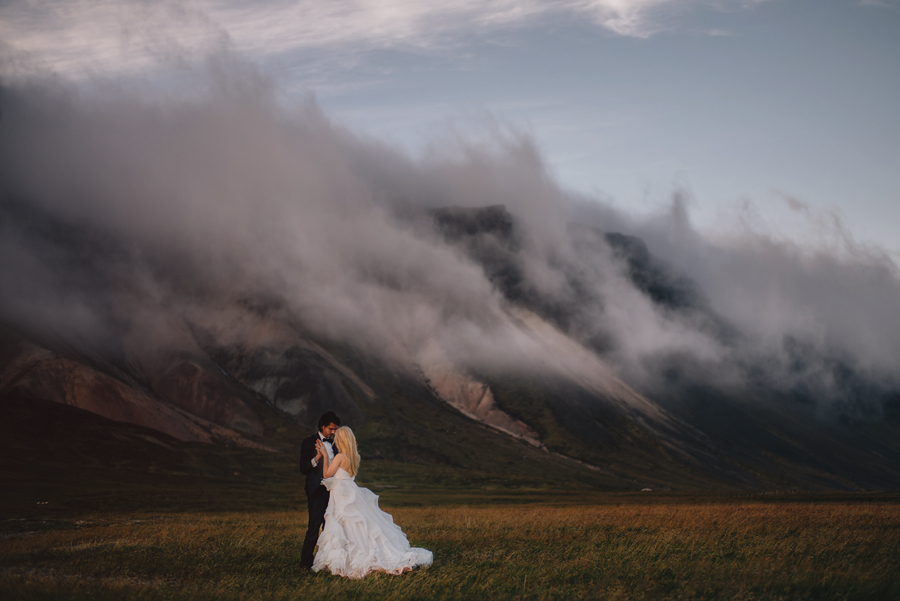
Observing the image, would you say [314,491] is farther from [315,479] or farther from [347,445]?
[347,445]

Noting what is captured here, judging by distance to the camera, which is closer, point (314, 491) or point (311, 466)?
point (311, 466)

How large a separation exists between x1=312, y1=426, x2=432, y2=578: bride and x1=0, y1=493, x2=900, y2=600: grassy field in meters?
0.53

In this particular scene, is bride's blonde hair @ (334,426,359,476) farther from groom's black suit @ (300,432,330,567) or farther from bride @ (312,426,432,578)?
groom's black suit @ (300,432,330,567)

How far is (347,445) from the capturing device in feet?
52.3

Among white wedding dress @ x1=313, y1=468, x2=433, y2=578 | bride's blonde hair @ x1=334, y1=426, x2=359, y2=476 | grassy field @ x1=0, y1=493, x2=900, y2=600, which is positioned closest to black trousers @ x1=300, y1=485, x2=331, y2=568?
white wedding dress @ x1=313, y1=468, x2=433, y2=578

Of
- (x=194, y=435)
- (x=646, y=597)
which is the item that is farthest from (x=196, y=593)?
(x=194, y=435)

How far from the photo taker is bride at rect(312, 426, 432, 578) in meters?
15.2

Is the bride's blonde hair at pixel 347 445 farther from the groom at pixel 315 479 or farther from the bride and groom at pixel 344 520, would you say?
the groom at pixel 315 479

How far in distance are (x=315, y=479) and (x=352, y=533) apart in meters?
1.86

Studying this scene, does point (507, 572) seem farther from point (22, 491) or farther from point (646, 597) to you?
point (22, 491)

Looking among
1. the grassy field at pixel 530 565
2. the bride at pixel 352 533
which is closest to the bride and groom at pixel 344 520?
the bride at pixel 352 533

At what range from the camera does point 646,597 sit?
1195cm

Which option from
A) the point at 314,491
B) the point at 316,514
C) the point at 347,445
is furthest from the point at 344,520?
the point at 347,445

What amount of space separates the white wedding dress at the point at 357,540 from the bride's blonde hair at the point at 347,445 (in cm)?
35
